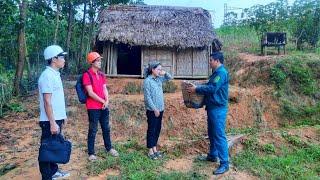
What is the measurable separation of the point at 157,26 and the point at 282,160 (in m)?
10.2

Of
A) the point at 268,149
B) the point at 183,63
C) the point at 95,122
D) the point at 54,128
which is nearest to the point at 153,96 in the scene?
the point at 95,122

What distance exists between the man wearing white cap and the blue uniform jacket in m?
2.14

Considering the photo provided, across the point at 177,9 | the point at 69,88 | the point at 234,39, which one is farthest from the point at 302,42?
the point at 69,88

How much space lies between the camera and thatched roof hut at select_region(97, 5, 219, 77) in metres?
15.8

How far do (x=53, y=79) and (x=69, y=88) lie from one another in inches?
431

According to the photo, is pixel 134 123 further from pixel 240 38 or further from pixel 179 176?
pixel 240 38

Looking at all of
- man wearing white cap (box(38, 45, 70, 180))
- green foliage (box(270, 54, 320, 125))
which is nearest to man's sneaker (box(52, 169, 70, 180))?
man wearing white cap (box(38, 45, 70, 180))

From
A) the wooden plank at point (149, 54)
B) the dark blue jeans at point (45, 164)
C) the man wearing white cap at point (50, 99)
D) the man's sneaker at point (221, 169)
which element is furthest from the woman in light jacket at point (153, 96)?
the wooden plank at point (149, 54)

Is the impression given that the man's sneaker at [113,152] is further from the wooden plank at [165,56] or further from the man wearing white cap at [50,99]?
the wooden plank at [165,56]

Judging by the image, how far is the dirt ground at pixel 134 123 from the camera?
737cm

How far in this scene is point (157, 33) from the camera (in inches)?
632

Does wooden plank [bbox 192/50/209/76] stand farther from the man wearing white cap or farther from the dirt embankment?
the man wearing white cap

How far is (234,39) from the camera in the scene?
2188cm

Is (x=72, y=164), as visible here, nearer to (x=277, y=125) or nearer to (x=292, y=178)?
(x=292, y=178)
